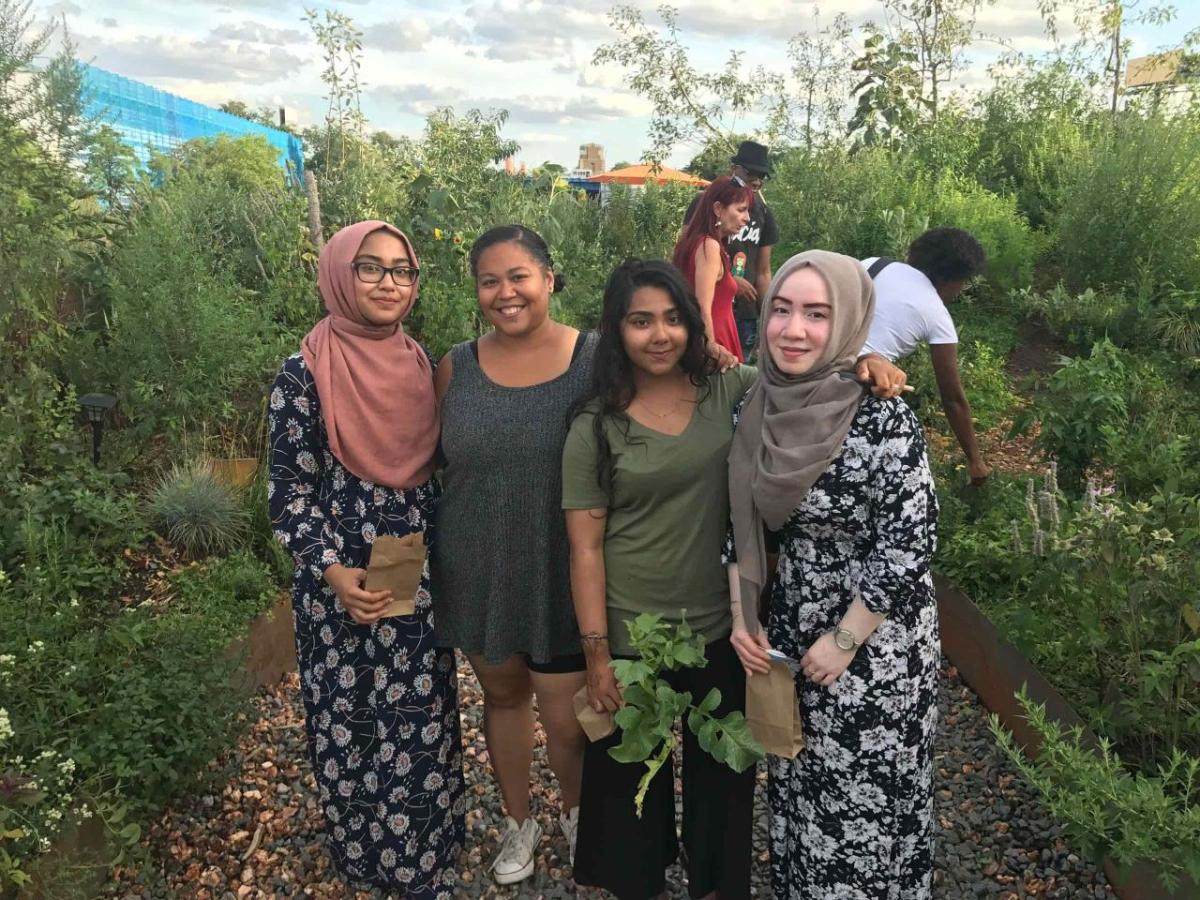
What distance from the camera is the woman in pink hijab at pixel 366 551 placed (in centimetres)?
231

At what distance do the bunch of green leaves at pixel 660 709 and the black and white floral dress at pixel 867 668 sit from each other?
206mm

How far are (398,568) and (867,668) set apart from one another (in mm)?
1209

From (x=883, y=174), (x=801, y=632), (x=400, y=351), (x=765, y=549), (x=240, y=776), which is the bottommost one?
(x=240, y=776)

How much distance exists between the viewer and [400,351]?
94.0 inches

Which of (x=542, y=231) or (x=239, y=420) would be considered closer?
(x=239, y=420)

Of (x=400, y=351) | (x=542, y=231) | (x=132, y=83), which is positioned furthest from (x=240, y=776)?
(x=132, y=83)

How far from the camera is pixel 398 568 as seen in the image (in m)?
2.31

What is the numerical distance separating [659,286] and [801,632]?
90cm

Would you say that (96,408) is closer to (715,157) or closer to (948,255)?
(948,255)

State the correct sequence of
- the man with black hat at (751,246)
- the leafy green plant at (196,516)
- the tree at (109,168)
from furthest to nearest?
the man with black hat at (751,246) < the tree at (109,168) < the leafy green plant at (196,516)

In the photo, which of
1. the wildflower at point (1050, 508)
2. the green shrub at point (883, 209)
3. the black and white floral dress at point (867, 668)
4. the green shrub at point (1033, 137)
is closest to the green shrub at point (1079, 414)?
the wildflower at point (1050, 508)

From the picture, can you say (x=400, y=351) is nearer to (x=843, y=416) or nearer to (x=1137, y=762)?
(x=843, y=416)

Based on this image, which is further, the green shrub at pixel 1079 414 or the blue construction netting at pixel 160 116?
the blue construction netting at pixel 160 116

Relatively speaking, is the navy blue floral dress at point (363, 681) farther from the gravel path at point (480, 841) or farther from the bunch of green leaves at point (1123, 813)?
the bunch of green leaves at point (1123, 813)
